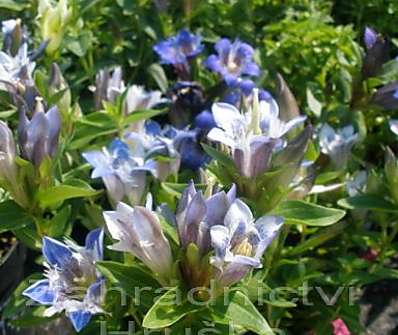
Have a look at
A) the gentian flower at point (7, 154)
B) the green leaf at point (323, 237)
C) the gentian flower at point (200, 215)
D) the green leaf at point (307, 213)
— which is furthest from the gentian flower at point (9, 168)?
the green leaf at point (323, 237)

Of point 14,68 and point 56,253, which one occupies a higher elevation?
point 14,68

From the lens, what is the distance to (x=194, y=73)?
2.04 metres

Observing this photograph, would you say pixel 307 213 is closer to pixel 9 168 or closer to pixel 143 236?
pixel 143 236

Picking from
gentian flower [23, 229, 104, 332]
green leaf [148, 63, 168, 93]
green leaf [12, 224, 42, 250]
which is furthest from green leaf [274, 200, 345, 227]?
green leaf [148, 63, 168, 93]

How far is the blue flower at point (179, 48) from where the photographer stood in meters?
1.98

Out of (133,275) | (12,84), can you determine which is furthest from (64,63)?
(133,275)

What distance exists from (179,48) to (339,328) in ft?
2.59

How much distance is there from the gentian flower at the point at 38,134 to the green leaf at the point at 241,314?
41cm

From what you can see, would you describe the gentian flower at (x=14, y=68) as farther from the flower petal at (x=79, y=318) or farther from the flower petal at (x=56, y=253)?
the flower petal at (x=79, y=318)

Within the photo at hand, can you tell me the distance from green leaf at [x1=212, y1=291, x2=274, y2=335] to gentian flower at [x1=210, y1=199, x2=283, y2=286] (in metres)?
0.04

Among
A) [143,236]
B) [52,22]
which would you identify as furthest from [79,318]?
[52,22]

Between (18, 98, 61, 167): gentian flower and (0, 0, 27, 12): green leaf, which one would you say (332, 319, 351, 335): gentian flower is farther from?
(0, 0, 27, 12): green leaf

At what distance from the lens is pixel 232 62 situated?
6.47ft

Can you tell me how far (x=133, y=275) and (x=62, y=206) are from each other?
38cm
